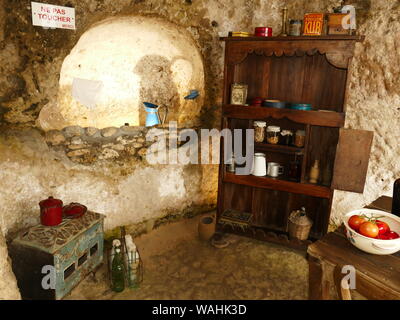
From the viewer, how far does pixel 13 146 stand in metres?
2.54

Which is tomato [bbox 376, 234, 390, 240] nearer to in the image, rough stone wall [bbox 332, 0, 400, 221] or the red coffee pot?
rough stone wall [bbox 332, 0, 400, 221]

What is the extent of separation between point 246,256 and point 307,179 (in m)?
0.96

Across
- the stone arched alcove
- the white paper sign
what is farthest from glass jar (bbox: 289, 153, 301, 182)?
the white paper sign

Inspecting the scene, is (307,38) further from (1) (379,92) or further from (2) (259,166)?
(2) (259,166)

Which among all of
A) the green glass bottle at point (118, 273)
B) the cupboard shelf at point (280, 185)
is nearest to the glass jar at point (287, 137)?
the cupboard shelf at point (280, 185)

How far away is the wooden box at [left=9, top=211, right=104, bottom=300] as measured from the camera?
233 centimetres

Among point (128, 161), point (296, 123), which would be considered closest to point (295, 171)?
point (296, 123)

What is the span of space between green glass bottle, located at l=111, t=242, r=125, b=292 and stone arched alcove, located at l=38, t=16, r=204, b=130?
1.39m

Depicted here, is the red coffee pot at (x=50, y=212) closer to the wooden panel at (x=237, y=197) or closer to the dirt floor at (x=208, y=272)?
the dirt floor at (x=208, y=272)

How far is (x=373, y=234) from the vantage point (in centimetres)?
166

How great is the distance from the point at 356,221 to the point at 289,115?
140cm

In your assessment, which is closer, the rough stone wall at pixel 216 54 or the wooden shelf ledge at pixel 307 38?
the rough stone wall at pixel 216 54

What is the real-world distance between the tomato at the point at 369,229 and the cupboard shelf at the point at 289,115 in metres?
1.30

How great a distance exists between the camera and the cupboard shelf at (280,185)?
3.02 meters
